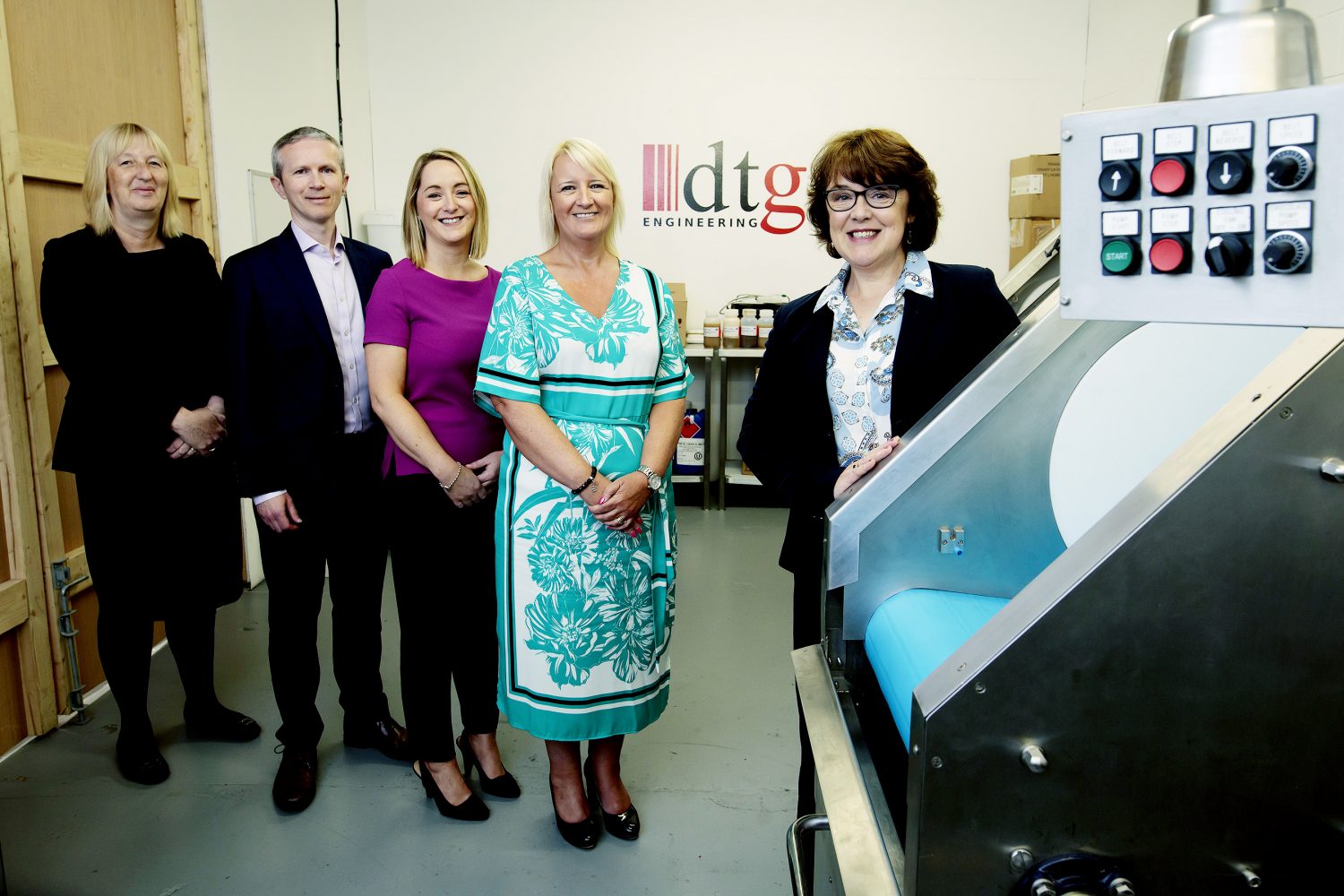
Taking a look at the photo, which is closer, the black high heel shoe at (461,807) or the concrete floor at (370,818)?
the concrete floor at (370,818)

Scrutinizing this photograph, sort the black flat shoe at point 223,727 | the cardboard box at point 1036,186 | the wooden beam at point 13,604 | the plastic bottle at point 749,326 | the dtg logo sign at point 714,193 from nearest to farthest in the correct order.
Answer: the wooden beam at point 13,604, the black flat shoe at point 223,727, the cardboard box at point 1036,186, the plastic bottle at point 749,326, the dtg logo sign at point 714,193

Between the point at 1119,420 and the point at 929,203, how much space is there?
A: 1.91 ft

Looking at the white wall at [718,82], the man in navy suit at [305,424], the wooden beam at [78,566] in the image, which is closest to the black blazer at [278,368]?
the man in navy suit at [305,424]

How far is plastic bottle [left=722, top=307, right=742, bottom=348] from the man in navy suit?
2.64 meters

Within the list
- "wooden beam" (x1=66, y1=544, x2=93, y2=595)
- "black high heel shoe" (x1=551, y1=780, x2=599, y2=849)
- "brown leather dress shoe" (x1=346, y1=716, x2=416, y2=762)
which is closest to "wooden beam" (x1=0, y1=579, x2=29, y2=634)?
"wooden beam" (x1=66, y1=544, x2=93, y2=595)

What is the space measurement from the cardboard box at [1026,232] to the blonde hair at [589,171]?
324 centimetres

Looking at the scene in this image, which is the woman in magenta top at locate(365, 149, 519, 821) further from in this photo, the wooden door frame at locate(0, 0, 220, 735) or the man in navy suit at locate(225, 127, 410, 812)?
the wooden door frame at locate(0, 0, 220, 735)

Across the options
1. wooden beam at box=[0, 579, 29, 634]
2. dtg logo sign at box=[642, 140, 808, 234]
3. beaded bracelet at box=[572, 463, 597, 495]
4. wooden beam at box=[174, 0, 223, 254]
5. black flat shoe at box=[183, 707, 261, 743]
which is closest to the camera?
beaded bracelet at box=[572, 463, 597, 495]

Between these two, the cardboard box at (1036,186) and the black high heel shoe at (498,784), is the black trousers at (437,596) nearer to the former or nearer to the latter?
the black high heel shoe at (498,784)

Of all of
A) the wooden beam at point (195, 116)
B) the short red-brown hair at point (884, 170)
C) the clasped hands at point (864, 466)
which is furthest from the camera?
the wooden beam at point (195, 116)

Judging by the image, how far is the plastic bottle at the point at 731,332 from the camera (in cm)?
484

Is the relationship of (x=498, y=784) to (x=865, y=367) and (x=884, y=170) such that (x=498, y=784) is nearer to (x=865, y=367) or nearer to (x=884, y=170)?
(x=865, y=367)

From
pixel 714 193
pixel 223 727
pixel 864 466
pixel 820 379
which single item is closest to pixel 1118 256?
pixel 864 466

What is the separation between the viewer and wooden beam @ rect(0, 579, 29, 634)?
242 centimetres
